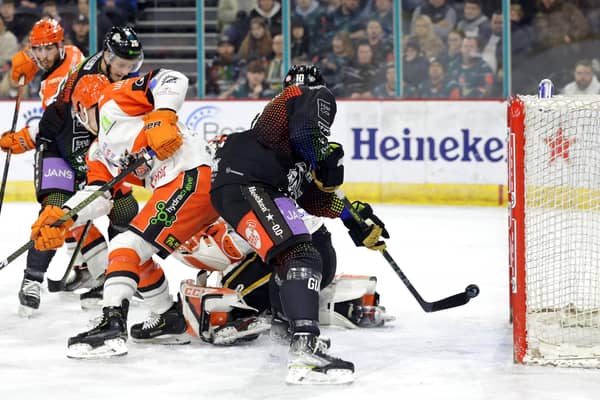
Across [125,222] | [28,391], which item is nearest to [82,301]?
[125,222]

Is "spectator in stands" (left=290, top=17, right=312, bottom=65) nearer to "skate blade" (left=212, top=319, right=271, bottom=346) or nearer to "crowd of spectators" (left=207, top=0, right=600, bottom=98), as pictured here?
"crowd of spectators" (left=207, top=0, right=600, bottom=98)

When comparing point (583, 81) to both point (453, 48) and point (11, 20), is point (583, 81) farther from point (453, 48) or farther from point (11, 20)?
point (11, 20)

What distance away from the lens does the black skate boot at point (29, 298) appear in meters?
4.25

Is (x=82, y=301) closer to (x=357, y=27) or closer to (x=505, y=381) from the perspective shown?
(x=505, y=381)

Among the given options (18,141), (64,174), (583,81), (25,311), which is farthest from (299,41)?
(25,311)

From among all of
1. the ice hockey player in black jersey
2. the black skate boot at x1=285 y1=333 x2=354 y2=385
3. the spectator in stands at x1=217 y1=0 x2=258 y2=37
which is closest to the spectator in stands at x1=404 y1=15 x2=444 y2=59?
the spectator in stands at x1=217 y1=0 x2=258 y2=37

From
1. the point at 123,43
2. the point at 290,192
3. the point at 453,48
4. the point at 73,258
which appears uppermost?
the point at 453,48

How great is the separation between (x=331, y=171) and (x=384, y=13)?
476cm

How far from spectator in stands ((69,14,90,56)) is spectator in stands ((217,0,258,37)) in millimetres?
1016

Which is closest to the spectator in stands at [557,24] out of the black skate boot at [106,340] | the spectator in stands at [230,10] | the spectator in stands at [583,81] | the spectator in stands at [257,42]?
the spectator in stands at [583,81]

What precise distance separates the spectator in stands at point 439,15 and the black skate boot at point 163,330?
4814mm

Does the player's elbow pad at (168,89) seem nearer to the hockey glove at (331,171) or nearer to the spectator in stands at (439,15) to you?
the hockey glove at (331,171)

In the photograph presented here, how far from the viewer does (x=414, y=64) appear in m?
8.11

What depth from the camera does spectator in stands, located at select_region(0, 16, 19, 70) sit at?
28.2 ft
